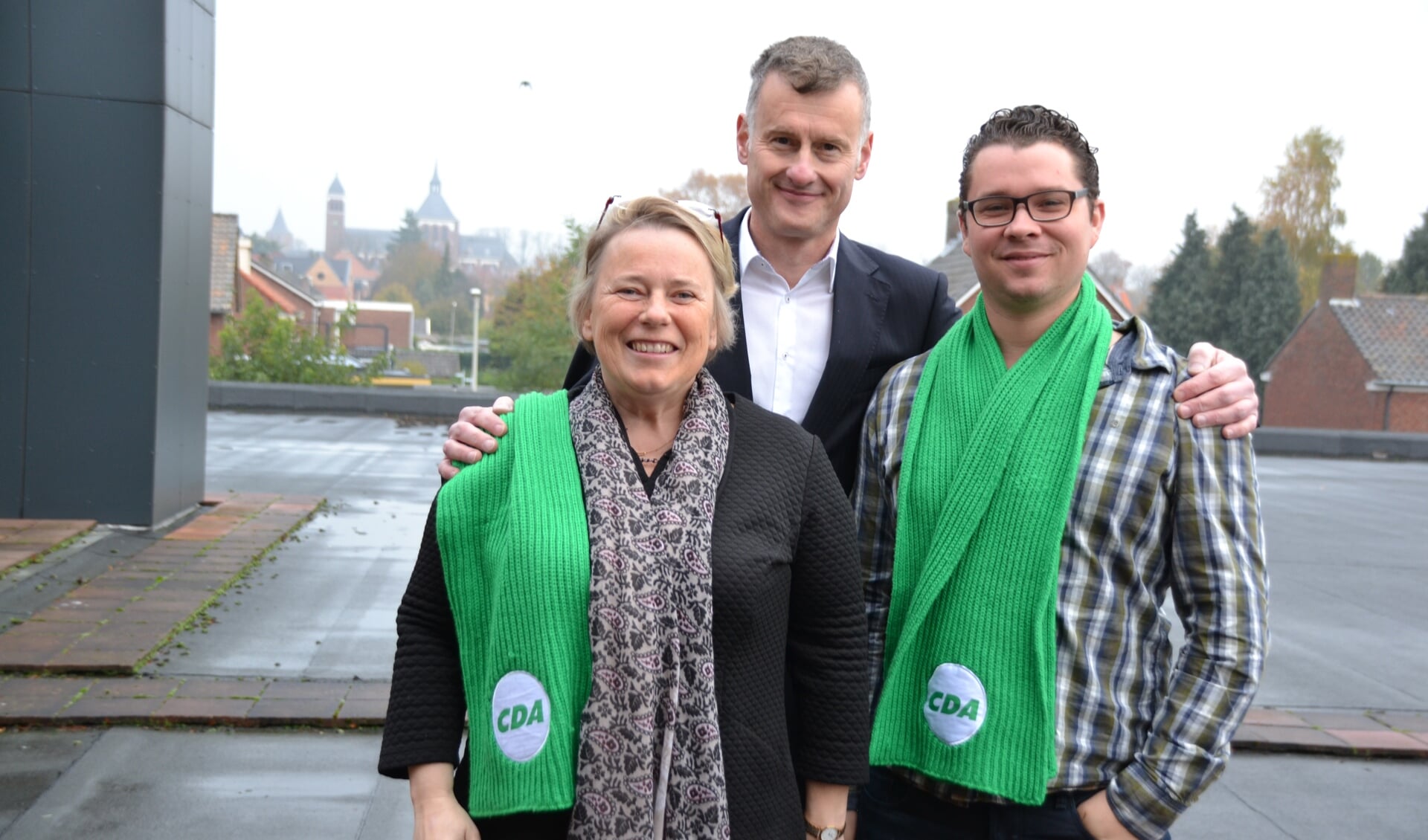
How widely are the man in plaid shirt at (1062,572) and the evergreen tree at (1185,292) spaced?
46.9 metres

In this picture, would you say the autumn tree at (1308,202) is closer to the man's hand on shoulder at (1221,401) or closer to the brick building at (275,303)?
the brick building at (275,303)

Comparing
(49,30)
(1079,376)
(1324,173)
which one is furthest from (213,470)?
(1324,173)

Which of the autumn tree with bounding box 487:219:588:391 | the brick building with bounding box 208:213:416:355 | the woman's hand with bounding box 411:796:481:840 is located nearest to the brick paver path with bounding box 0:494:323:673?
the woman's hand with bounding box 411:796:481:840

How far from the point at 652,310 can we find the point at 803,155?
687 mm

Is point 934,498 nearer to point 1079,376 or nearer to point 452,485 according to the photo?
point 1079,376

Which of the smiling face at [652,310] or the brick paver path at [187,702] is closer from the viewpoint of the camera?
the smiling face at [652,310]

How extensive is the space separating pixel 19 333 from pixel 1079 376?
8031 millimetres

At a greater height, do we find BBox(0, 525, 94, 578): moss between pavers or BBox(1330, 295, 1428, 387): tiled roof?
BBox(1330, 295, 1428, 387): tiled roof

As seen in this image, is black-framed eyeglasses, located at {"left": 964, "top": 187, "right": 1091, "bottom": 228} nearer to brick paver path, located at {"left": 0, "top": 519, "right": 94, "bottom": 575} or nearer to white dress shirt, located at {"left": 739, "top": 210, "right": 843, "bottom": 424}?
white dress shirt, located at {"left": 739, "top": 210, "right": 843, "bottom": 424}

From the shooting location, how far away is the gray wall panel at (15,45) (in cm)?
800

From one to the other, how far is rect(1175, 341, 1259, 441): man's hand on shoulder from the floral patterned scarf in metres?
0.80

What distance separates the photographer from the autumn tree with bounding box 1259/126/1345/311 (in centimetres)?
4991

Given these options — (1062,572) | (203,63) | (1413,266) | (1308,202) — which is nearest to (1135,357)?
(1062,572)

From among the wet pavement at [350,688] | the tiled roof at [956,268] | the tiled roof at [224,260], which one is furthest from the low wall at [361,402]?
the tiled roof at [224,260]
